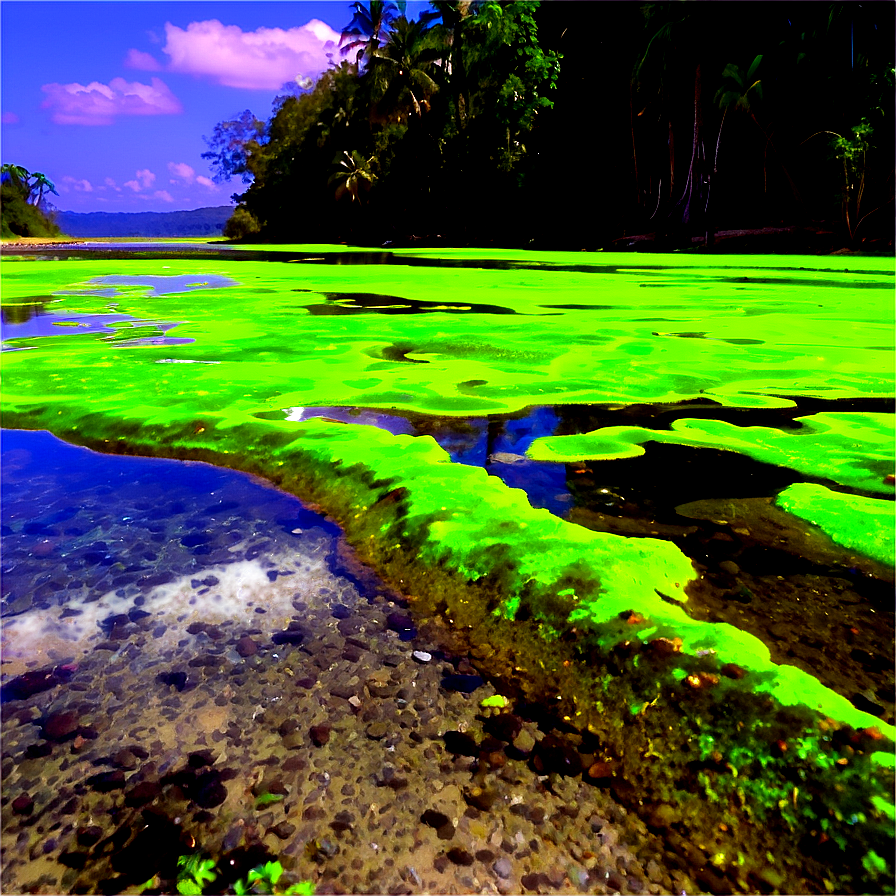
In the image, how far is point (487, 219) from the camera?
24922mm

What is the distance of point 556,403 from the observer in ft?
10.6

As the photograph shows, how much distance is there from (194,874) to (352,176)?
3121 cm

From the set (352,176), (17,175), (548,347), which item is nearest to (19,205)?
(17,175)

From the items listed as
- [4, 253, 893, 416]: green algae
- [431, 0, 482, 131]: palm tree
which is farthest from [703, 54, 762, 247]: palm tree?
[431, 0, 482, 131]: palm tree

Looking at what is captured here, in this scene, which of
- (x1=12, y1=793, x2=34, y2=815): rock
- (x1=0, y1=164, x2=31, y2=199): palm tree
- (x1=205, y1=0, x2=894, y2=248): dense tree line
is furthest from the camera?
(x1=0, y1=164, x2=31, y2=199): palm tree

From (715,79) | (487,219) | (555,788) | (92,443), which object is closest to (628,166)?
(715,79)

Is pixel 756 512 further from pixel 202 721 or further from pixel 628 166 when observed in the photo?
pixel 628 166

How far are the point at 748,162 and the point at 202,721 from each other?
790 inches

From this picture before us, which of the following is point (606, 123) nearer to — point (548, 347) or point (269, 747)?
point (548, 347)

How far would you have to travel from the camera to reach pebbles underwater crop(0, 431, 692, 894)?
0.95m

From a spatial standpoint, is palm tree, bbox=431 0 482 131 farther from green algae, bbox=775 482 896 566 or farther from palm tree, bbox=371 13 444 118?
green algae, bbox=775 482 896 566

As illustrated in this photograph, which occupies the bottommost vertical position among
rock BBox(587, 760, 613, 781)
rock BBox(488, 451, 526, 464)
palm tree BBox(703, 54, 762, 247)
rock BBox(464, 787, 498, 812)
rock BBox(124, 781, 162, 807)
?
rock BBox(587, 760, 613, 781)

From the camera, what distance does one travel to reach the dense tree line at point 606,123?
47.5 feet

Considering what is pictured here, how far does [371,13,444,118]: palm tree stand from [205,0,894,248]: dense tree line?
7 centimetres
